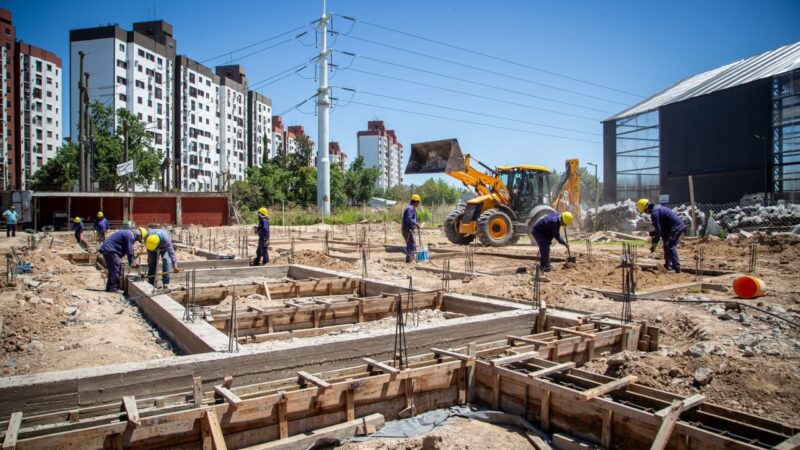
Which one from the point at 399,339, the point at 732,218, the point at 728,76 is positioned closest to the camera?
the point at 399,339

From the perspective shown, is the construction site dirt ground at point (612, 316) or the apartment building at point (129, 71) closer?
the construction site dirt ground at point (612, 316)

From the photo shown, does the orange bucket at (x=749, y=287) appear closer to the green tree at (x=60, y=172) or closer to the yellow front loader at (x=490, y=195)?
the yellow front loader at (x=490, y=195)

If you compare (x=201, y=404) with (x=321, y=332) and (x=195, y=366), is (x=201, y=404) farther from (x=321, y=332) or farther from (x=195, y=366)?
(x=321, y=332)

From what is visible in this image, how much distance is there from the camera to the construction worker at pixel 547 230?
10086 millimetres

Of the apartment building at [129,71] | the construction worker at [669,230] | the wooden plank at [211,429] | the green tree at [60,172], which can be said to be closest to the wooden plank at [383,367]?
the wooden plank at [211,429]

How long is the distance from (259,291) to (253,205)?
35434 mm

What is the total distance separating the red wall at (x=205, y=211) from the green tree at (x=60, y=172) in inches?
593

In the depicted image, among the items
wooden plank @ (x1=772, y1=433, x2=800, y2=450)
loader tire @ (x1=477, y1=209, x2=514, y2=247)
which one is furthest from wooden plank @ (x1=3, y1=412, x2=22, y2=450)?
loader tire @ (x1=477, y1=209, x2=514, y2=247)

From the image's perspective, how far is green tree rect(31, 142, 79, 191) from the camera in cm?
4262

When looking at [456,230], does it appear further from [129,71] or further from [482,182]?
[129,71]

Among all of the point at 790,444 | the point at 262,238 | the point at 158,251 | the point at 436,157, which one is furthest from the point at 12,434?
the point at 436,157

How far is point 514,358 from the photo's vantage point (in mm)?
4832

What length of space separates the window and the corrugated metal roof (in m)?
0.60

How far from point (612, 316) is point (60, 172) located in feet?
165
